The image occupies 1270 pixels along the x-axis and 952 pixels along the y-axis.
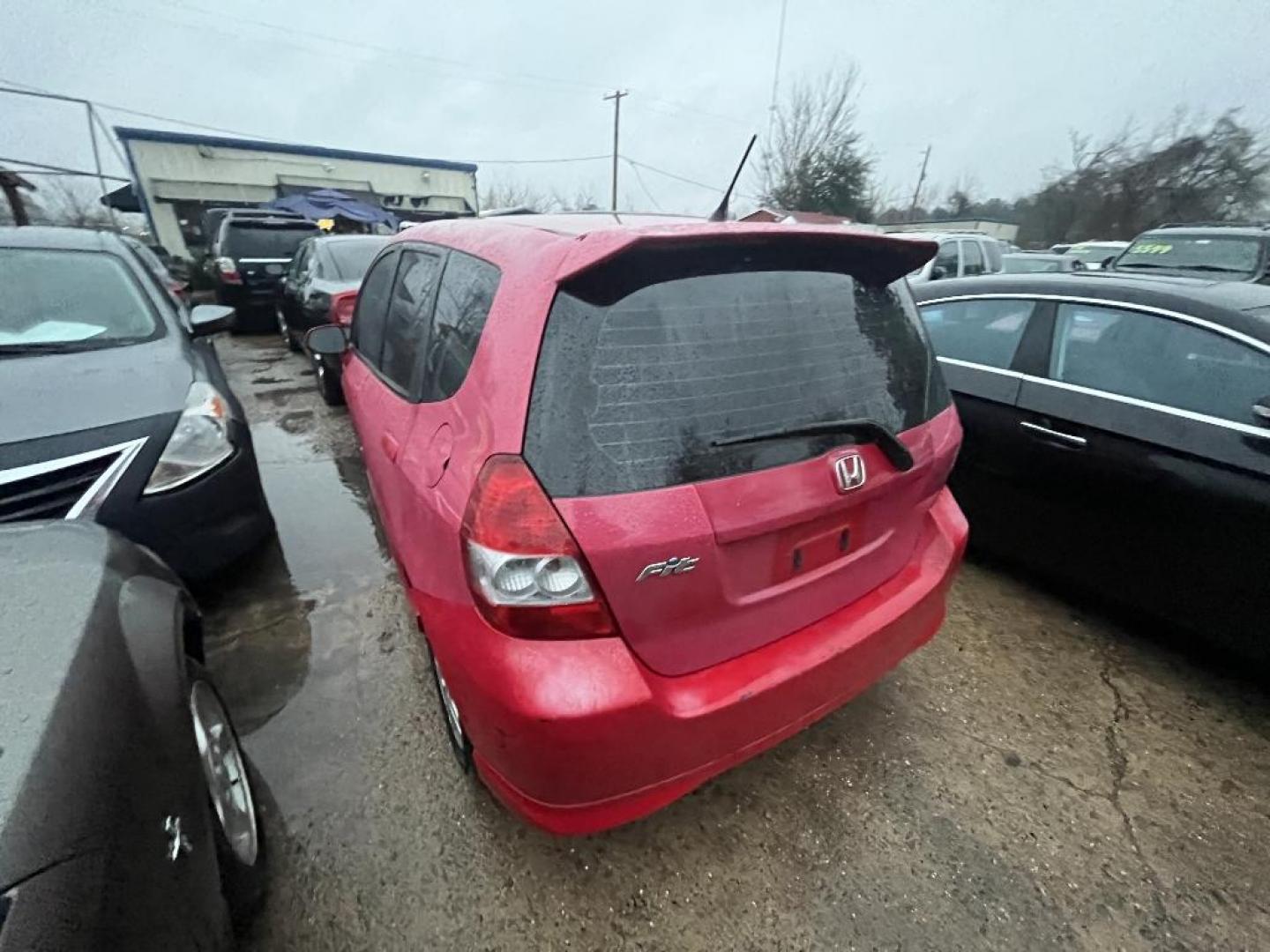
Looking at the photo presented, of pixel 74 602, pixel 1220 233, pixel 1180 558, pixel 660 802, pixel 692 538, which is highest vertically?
pixel 1220 233

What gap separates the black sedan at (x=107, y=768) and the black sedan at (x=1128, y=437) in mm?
3218

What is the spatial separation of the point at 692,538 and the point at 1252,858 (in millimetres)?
2111

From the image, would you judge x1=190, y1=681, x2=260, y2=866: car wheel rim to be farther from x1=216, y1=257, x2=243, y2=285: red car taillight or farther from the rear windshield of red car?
x1=216, y1=257, x2=243, y2=285: red car taillight

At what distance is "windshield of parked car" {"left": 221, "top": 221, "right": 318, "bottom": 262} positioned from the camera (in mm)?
9250

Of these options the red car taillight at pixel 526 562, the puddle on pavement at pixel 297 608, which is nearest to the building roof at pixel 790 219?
the red car taillight at pixel 526 562

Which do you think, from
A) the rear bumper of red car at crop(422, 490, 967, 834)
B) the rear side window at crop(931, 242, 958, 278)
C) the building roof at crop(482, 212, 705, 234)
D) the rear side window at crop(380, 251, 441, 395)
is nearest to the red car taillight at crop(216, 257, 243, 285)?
the rear side window at crop(380, 251, 441, 395)

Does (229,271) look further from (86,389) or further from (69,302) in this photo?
(86,389)

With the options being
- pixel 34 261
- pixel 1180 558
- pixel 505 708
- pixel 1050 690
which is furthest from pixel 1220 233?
pixel 34 261

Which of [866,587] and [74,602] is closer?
[74,602]

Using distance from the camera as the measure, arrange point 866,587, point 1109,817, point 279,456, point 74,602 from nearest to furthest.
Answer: point 74,602 < point 866,587 < point 1109,817 < point 279,456

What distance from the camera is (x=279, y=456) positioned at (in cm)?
469

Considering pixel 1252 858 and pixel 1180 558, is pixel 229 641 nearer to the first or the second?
pixel 1252 858

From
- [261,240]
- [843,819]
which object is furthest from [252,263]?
[843,819]

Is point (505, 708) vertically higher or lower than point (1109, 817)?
higher
